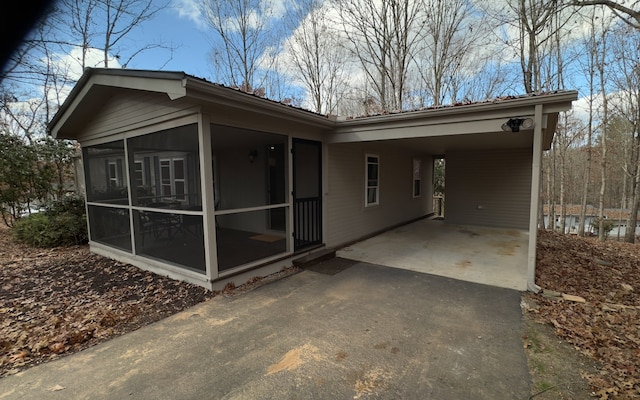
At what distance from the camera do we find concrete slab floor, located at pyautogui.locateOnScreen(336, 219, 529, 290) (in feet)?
14.9

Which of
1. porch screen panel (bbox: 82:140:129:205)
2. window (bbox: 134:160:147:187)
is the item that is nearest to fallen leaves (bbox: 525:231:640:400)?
window (bbox: 134:160:147:187)

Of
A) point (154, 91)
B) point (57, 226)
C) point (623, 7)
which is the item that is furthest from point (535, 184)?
point (57, 226)

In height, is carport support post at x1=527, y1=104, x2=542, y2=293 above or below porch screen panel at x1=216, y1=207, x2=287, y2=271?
above

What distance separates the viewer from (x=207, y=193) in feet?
12.2

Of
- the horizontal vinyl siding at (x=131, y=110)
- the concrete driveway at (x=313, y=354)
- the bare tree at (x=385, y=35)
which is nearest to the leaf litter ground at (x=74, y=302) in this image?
the concrete driveway at (x=313, y=354)

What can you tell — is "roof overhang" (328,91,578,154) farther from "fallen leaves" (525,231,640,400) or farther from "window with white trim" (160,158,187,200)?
"window with white trim" (160,158,187,200)

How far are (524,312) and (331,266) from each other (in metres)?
2.70

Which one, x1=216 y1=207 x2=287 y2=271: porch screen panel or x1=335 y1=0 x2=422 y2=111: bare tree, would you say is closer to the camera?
x1=216 y1=207 x2=287 y2=271: porch screen panel

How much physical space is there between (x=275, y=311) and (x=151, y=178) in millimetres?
3237

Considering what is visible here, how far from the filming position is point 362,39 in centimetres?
1220

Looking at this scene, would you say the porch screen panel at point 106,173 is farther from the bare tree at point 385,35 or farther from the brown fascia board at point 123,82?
the bare tree at point 385,35

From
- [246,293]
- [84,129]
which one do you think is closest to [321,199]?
[246,293]

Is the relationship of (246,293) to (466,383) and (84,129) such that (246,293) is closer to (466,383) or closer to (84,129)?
(466,383)

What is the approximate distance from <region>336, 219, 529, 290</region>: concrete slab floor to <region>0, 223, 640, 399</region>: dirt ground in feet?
1.49
